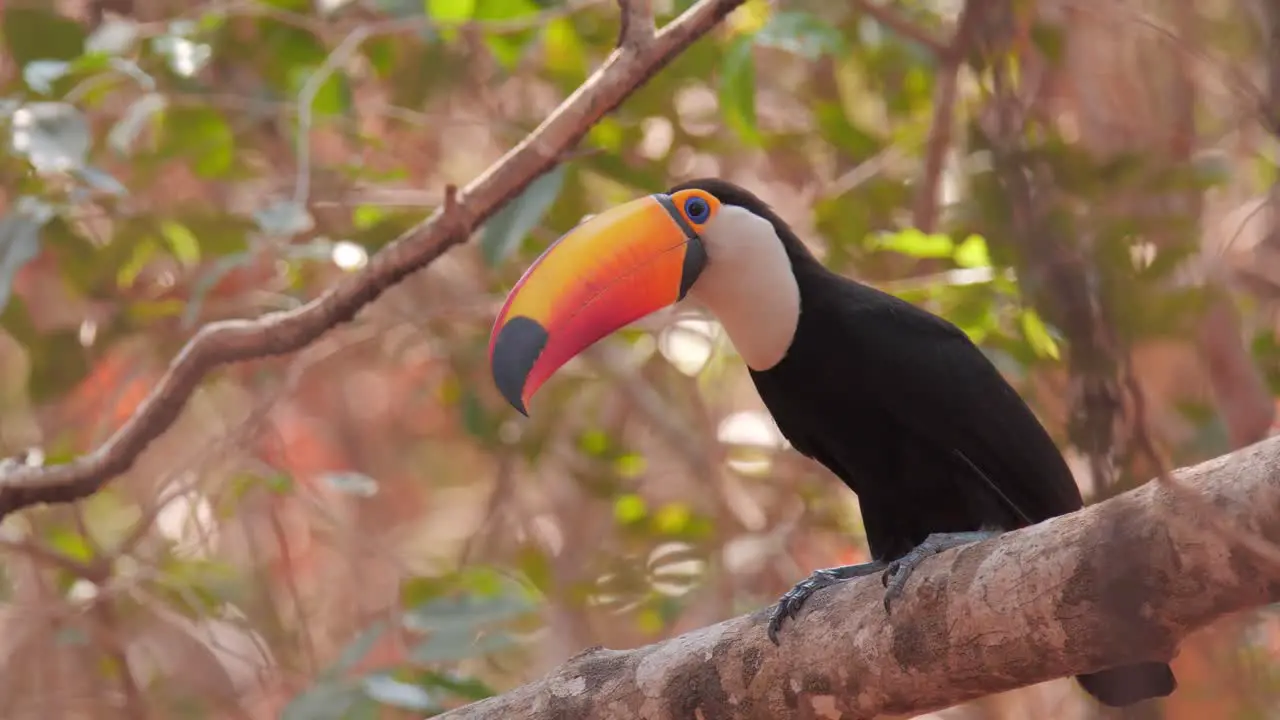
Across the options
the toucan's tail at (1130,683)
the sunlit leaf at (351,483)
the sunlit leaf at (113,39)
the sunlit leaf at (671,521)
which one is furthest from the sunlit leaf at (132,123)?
the toucan's tail at (1130,683)

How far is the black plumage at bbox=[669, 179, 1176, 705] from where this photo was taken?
2.50 meters

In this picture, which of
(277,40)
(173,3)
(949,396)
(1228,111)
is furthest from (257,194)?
(1228,111)

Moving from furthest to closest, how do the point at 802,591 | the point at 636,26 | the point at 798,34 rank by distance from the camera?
the point at 798,34
the point at 636,26
the point at 802,591

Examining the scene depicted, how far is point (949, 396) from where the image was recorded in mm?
2502

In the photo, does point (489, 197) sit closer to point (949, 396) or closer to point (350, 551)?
point (949, 396)

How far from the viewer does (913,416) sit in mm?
2504

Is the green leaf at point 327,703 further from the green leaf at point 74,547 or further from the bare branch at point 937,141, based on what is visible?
the bare branch at point 937,141

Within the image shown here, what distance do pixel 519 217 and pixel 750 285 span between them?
0.48 m

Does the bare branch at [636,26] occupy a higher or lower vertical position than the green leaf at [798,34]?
lower

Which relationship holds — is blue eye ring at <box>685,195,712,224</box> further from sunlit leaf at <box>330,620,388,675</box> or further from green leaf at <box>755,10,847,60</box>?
sunlit leaf at <box>330,620,388,675</box>

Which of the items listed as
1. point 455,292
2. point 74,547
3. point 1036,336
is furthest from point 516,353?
point 455,292

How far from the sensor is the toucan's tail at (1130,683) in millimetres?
1162

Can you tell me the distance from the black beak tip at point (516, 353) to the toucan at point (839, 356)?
0.07 ft

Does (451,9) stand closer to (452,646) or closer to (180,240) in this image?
(180,240)
